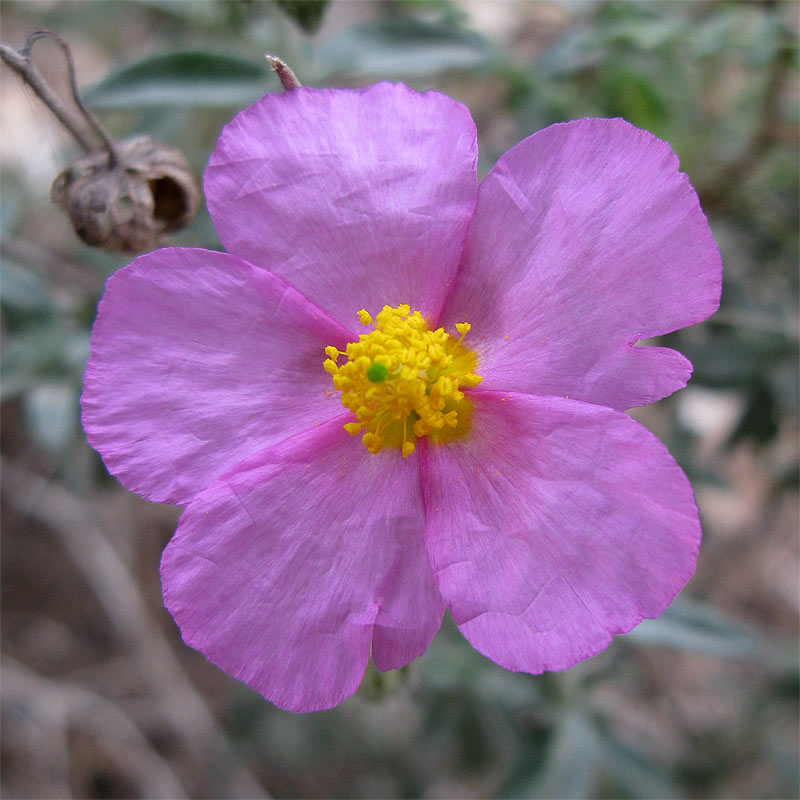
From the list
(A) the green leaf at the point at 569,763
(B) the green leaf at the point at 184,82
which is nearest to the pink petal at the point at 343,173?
(B) the green leaf at the point at 184,82

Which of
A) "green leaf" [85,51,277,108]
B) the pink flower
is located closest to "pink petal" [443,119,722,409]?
the pink flower

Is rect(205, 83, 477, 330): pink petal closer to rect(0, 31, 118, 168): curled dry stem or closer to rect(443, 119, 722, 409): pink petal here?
rect(443, 119, 722, 409): pink petal

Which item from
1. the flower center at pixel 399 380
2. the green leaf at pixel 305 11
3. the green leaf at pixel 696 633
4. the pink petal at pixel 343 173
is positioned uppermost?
the green leaf at pixel 305 11

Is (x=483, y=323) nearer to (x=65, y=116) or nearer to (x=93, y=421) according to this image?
(x=93, y=421)

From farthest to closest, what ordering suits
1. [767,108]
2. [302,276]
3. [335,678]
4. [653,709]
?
[653,709] < [767,108] < [302,276] < [335,678]

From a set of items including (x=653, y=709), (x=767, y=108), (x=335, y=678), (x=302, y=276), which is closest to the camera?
(x=335, y=678)

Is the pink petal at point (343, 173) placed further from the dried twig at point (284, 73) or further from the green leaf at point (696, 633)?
the green leaf at point (696, 633)

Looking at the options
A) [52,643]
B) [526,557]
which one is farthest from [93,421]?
[52,643]

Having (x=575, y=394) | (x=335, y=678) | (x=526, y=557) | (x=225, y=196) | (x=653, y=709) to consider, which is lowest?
(x=653, y=709)
